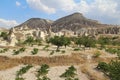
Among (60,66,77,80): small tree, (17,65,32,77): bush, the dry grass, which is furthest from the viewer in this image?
(17,65,32,77): bush

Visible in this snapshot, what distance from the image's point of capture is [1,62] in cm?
5569

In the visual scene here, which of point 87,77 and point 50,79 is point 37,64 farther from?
point 87,77

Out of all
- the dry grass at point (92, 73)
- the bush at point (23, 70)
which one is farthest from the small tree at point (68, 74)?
the bush at point (23, 70)

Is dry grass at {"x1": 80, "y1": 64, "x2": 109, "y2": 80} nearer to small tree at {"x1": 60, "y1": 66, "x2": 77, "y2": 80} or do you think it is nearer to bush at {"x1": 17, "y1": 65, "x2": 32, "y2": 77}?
small tree at {"x1": 60, "y1": 66, "x2": 77, "y2": 80}

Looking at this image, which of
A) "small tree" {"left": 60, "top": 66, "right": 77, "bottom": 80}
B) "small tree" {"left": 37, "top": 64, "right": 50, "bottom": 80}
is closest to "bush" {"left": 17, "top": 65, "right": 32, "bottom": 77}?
"small tree" {"left": 37, "top": 64, "right": 50, "bottom": 80}

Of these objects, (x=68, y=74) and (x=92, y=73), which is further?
(x=92, y=73)

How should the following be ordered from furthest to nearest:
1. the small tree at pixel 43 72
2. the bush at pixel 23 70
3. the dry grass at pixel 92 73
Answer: the bush at pixel 23 70
the small tree at pixel 43 72
the dry grass at pixel 92 73

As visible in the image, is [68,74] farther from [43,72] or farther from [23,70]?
[23,70]

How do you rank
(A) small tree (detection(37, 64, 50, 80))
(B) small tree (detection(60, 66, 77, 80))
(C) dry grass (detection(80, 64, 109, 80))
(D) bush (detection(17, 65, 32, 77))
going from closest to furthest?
(C) dry grass (detection(80, 64, 109, 80)) < (B) small tree (detection(60, 66, 77, 80)) < (A) small tree (detection(37, 64, 50, 80)) < (D) bush (detection(17, 65, 32, 77))

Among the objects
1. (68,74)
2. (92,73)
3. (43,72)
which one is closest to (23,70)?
(43,72)

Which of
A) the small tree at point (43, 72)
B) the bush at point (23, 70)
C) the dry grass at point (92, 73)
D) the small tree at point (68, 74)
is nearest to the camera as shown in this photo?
the dry grass at point (92, 73)

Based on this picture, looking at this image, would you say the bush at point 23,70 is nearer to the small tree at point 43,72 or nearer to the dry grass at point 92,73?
the small tree at point 43,72

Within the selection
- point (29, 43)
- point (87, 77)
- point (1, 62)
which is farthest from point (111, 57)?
point (29, 43)

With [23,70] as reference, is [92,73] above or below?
below
